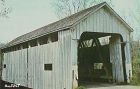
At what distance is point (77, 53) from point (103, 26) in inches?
105

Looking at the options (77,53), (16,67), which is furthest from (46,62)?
(16,67)

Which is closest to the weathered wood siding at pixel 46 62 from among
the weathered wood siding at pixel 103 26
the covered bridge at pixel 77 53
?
the covered bridge at pixel 77 53

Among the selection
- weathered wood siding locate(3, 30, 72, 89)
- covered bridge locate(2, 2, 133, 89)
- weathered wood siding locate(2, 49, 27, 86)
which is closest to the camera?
covered bridge locate(2, 2, 133, 89)

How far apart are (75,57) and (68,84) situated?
1.63 metres

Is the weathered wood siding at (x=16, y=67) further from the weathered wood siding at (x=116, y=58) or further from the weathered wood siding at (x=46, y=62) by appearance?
the weathered wood siding at (x=116, y=58)

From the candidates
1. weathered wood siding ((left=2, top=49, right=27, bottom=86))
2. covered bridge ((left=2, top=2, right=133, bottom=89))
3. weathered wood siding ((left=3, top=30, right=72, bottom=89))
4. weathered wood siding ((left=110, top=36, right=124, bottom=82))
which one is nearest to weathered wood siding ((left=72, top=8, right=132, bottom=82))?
covered bridge ((left=2, top=2, right=133, bottom=89))

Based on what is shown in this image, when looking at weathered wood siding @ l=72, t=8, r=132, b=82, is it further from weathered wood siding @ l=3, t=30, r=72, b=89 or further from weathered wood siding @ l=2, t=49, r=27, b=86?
weathered wood siding @ l=2, t=49, r=27, b=86

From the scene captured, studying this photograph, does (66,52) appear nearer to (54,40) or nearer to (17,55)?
(54,40)

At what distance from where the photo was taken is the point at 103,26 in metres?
18.0

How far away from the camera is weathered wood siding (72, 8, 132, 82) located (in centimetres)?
1695

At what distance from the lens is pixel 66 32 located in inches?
671

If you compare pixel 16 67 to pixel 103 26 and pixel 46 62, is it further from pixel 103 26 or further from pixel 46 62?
pixel 103 26

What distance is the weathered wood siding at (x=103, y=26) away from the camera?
55.6ft

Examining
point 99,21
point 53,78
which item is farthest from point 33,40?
point 99,21
